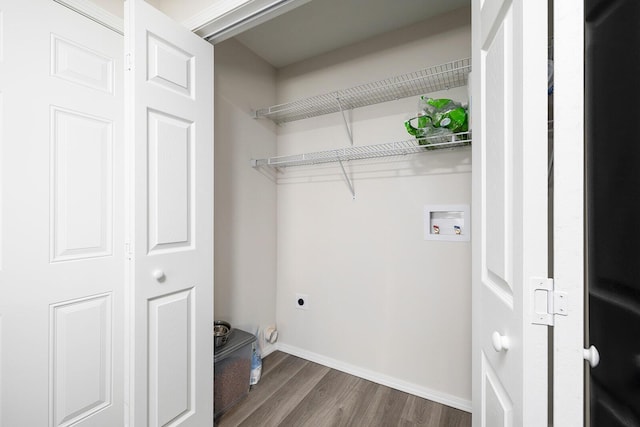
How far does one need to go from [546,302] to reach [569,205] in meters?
0.19

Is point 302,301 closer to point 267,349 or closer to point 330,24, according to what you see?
point 267,349

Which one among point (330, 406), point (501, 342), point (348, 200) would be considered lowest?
point (330, 406)

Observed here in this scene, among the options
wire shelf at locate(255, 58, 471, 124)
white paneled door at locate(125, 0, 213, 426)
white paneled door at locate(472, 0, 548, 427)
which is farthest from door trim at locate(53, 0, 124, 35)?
white paneled door at locate(472, 0, 548, 427)

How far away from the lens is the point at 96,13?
1233mm

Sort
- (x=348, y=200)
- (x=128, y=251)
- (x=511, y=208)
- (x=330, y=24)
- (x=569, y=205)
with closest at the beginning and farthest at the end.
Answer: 1. (x=569, y=205)
2. (x=511, y=208)
3. (x=128, y=251)
4. (x=330, y=24)
5. (x=348, y=200)

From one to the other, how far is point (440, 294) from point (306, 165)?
4.41 feet

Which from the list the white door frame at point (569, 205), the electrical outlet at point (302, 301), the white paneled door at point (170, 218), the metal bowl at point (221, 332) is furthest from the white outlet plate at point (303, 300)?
Answer: the white door frame at point (569, 205)

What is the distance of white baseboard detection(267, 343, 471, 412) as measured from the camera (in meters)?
1.70

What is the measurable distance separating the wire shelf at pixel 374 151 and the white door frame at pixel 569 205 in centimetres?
102

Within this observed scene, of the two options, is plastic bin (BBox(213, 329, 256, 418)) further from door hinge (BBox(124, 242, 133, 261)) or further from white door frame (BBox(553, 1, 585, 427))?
white door frame (BBox(553, 1, 585, 427))

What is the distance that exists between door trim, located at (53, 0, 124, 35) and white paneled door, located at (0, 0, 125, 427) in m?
0.03

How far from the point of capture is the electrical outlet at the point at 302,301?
7.41 feet

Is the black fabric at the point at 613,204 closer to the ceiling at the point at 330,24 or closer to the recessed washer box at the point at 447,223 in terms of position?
the recessed washer box at the point at 447,223

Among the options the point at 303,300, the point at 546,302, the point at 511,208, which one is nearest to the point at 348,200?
the point at 303,300
